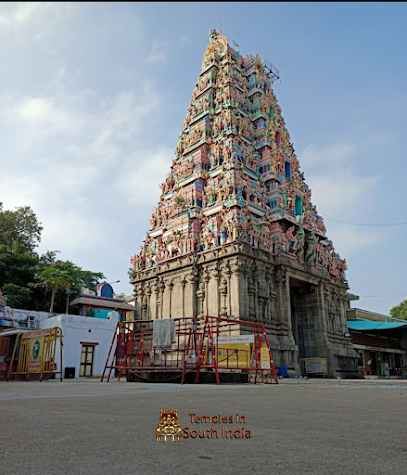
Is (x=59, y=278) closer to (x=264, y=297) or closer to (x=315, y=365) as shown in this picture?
(x=264, y=297)

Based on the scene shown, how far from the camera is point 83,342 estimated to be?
26078mm

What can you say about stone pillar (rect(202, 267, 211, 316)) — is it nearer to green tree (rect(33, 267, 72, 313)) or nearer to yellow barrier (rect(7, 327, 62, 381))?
yellow barrier (rect(7, 327, 62, 381))

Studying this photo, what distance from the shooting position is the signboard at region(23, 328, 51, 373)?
17.8 meters

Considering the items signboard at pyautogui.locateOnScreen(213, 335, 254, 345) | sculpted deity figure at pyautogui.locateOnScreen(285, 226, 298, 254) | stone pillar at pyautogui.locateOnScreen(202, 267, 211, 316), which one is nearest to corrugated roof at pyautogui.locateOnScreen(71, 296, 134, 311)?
stone pillar at pyautogui.locateOnScreen(202, 267, 211, 316)

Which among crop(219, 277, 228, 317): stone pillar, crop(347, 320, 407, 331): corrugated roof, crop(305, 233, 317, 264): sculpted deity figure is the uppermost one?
crop(305, 233, 317, 264): sculpted deity figure

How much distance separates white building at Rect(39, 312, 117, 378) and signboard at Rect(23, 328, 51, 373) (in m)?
5.57

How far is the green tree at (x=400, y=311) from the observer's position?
5448cm

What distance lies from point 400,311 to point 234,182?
39381 millimetres

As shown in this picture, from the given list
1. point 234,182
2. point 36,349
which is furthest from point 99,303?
point 234,182

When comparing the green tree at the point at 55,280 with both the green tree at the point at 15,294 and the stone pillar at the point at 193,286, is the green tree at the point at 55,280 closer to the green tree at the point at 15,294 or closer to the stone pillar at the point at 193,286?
the green tree at the point at 15,294

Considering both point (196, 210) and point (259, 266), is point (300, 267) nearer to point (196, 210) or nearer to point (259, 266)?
point (259, 266)

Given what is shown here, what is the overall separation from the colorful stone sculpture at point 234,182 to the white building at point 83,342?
24.7 feet

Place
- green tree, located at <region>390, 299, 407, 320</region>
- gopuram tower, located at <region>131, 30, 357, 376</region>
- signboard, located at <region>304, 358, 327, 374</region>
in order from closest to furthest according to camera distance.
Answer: gopuram tower, located at <region>131, 30, 357, 376</region>
signboard, located at <region>304, 358, 327, 374</region>
green tree, located at <region>390, 299, 407, 320</region>

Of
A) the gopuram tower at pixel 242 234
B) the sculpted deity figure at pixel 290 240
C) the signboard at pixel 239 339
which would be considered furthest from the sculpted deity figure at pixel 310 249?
the signboard at pixel 239 339
